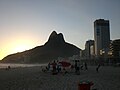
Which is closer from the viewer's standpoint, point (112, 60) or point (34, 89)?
point (34, 89)

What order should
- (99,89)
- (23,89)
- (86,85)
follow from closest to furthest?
1. (86,85)
2. (99,89)
3. (23,89)

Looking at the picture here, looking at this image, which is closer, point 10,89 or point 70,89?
point 70,89

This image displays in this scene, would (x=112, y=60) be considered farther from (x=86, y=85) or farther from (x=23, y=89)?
(x=86, y=85)

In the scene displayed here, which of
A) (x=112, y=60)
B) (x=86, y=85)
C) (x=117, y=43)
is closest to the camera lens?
(x=86, y=85)

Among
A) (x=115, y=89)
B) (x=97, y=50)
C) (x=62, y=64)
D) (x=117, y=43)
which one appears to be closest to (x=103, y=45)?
(x=97, y=50)

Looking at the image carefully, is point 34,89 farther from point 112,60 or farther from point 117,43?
point 117,43

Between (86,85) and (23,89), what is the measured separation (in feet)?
36.2

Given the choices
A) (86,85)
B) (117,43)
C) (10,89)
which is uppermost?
(117,43)

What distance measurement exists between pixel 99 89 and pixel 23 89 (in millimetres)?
6697

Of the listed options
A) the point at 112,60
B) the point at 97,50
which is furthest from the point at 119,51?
the point at 97,50

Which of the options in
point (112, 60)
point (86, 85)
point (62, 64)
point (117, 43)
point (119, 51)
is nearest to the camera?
point (86, 85)

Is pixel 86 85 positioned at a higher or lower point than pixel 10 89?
higher

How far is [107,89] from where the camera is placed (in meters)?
16.6

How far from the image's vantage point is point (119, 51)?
11956 cm
